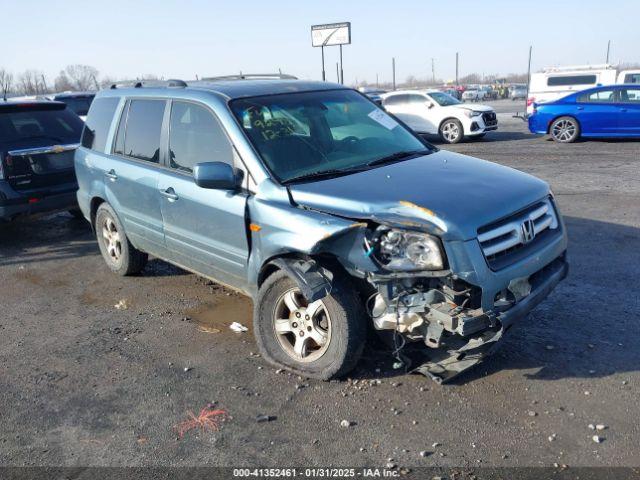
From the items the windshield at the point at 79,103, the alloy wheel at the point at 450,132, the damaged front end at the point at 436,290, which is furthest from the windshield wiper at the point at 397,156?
the windshield at the point at 79,103

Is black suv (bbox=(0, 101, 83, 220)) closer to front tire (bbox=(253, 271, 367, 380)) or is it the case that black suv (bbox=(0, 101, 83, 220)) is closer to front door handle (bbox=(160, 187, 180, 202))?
front door handle (bbox=(160, 187, 180, 202))

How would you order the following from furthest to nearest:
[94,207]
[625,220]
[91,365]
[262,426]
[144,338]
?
[625,220]
[94,207]
[144,338]
[91,365]
[262,426]

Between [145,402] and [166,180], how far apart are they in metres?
1.88

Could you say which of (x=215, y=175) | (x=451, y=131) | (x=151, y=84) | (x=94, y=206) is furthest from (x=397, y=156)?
(x=451, y=131)

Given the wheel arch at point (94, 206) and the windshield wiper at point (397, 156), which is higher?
the windshield wiper at point (397, 156)

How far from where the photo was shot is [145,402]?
3768mm

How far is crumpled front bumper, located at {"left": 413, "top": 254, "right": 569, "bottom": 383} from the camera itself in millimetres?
3408

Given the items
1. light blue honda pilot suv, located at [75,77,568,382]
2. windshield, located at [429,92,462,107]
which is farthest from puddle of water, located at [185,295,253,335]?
windshield, located at [429,92,462,107]

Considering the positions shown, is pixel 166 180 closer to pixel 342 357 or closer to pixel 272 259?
pixel 272 259

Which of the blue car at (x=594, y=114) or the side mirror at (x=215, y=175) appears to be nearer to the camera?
the side mirror at (x=215, y=175)

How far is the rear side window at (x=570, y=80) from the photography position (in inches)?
900

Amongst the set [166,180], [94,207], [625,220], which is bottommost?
[625,220]

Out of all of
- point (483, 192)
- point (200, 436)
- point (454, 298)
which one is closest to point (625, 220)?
point (483, 192)

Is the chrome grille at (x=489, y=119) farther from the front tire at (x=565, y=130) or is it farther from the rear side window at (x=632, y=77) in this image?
the rear side window at (x=632, y=77)
